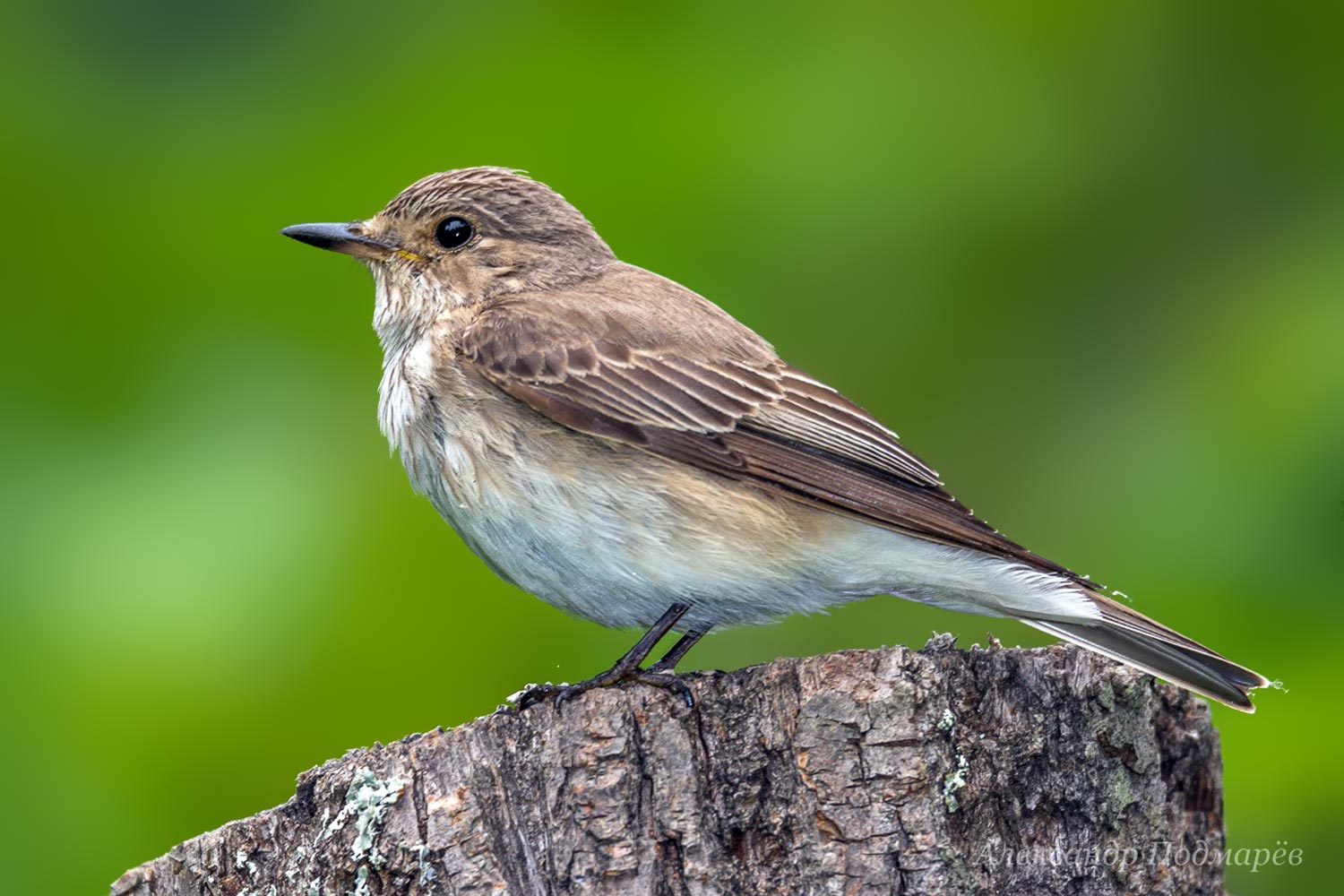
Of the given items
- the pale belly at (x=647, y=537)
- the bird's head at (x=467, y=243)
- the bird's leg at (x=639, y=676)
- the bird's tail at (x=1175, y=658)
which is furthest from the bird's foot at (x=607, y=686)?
the bird's head at (x=467, y=243)

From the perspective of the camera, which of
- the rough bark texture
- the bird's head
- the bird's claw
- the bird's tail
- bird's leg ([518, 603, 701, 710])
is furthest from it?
the bird's head

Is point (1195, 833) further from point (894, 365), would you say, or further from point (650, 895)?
point (894, 365)

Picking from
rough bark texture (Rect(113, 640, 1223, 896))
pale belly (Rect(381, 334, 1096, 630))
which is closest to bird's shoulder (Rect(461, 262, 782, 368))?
pale belly (Rect(381, 334, 1096, 630))

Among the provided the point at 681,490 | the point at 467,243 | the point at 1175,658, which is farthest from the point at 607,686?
the point at 467,243

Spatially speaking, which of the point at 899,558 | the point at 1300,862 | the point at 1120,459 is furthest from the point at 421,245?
the point at 1300,862

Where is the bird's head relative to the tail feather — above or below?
above

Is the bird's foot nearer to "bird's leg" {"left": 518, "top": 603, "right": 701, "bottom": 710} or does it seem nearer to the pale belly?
"bird's leg" {"left": 518, "top": 603, "right": 701, "bottom": 710}
